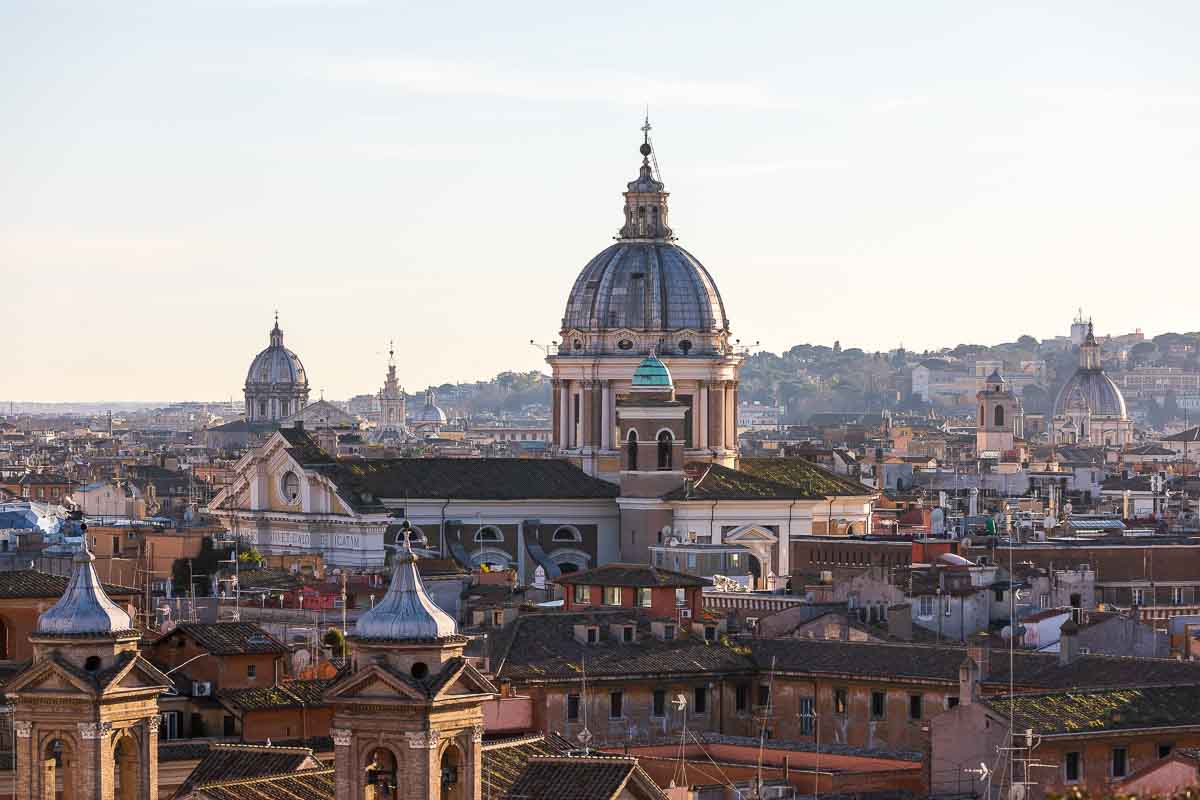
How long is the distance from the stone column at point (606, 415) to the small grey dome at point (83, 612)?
43.5 meters

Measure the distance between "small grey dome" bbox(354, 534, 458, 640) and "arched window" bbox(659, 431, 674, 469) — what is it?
4162 cm

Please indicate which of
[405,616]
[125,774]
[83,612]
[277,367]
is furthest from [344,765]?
[277,367]

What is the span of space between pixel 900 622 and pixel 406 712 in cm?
2240

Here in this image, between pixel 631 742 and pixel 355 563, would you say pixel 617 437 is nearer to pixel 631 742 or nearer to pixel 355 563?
pixel 355 563

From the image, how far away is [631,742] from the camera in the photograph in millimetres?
41906

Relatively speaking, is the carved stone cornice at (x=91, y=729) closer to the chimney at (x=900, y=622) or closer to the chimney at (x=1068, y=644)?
the chimney at (x=1068, y=644)

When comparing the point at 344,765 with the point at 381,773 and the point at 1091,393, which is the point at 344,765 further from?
the point at 1091,393

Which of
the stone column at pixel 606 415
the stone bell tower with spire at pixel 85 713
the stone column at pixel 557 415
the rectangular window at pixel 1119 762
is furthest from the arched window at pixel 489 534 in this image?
the stone bell tower with spire at pixel 85 713

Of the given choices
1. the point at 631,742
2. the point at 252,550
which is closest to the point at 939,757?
the point at 631,742

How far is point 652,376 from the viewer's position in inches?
2830

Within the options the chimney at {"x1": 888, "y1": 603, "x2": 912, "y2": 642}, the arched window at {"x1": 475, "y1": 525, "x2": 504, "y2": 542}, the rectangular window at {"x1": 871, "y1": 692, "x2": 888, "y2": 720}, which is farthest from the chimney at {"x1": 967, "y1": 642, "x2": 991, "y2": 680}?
the arched window at {"x1": 475, "y1": 525, "x2": 504, "y2": 542}

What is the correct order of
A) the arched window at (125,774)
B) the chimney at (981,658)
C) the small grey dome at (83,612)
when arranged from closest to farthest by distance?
1. the arched window at (125,774)
2. the small grey dome at (83,612)
3. the chimney at (981,658)

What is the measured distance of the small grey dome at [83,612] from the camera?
99.0ft

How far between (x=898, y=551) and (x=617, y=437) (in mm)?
10607
